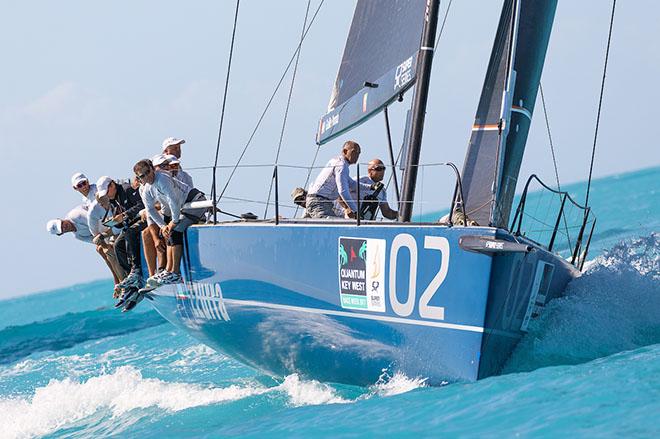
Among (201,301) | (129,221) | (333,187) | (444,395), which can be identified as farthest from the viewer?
(129,221)

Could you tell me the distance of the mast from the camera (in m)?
6.65

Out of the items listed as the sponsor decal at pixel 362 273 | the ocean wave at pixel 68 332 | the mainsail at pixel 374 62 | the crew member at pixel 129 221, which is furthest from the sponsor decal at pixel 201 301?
the ocean wave at pixel 68 332

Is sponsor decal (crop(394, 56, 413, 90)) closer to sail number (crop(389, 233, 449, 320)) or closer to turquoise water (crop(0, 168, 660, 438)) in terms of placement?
sail number (crop(389, 233, 449, 320))

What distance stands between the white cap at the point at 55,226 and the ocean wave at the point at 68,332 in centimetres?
A: 673

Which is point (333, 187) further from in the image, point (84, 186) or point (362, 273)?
point (84, 186)

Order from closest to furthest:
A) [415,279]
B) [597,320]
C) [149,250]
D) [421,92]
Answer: [415,279] < [421,92] < [597,320] < [149,250]

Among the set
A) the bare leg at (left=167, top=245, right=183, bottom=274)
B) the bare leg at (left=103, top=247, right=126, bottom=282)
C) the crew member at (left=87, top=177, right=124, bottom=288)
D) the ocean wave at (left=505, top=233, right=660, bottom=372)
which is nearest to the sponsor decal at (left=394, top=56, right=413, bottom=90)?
the ocean wave at (left=505, top=233, right=660, bottom=372)

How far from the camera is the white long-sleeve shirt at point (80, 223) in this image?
9.18m

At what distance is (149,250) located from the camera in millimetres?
8320

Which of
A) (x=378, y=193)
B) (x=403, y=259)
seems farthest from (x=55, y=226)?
(x=403, y=259)

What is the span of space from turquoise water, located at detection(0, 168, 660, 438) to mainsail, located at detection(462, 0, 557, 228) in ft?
2.99

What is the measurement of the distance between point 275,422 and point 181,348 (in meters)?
6.34

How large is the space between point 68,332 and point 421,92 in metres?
12.5

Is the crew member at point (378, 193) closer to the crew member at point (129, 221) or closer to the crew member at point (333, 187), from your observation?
the crew member at point (333, 187)
